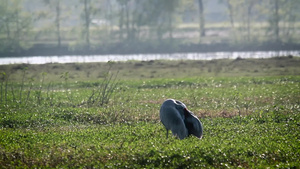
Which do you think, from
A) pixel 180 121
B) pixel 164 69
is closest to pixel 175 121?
pixel 180 121

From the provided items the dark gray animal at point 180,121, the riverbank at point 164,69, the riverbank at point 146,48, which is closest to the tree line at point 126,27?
the riverbank at point 146,48

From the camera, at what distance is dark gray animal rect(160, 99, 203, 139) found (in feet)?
57.2

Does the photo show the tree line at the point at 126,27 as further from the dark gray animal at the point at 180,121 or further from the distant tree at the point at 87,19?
the dark gray animal at the point at 180,121

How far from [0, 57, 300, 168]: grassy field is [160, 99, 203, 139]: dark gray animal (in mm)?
461

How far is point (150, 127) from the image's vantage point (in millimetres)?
20156

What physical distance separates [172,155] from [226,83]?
2377 centimetres

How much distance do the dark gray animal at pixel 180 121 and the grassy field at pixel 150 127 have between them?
0.46 metres

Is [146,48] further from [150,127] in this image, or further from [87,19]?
[150,127]

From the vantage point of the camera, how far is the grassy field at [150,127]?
48.2 ft

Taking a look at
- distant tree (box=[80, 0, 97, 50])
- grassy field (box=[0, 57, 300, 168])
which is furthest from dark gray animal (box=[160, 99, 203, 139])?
distant tree (box=[80, 0, 97, 50])

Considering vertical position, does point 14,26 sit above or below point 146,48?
above

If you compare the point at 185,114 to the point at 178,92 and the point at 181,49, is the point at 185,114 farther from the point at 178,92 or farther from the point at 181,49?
the point at 181,49

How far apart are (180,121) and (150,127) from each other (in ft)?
10.0

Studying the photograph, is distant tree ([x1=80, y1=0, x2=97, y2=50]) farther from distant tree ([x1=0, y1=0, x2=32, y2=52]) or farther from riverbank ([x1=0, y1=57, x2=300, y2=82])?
riverbank ([x1=0, y1=57, x2=300, y2=82])
